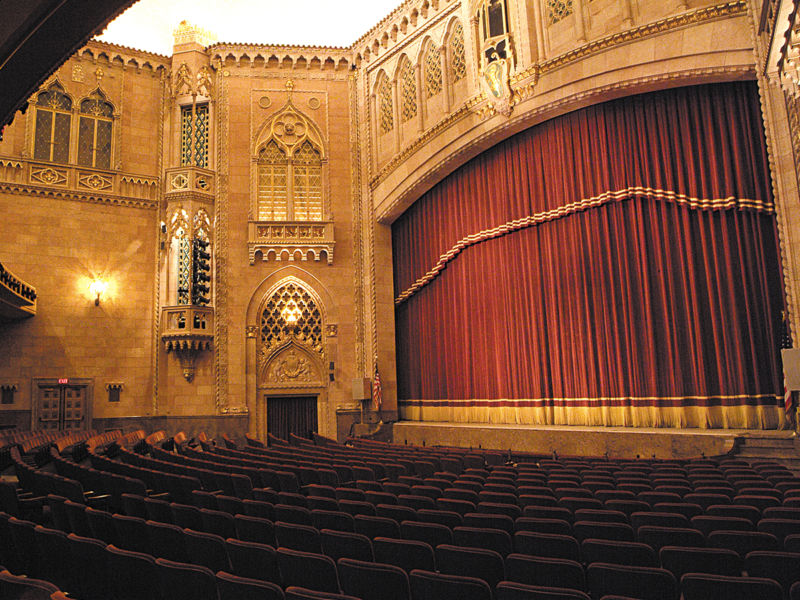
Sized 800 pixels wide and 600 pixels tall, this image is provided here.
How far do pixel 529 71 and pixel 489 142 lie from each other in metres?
2.23

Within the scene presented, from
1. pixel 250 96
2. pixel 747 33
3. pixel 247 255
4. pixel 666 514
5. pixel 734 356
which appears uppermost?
pixel 250 96

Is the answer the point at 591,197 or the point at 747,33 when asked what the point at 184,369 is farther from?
the point at 747,33

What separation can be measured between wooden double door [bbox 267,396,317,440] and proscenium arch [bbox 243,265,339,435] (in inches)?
A: 10.2

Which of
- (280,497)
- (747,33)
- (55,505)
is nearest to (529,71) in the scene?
(747,33)

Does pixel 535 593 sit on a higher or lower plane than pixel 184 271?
lower

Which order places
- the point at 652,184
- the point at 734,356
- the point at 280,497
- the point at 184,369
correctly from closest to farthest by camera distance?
the point at 280,497 < the point at 734,356 < the point at 652,184 < the point at 184,369

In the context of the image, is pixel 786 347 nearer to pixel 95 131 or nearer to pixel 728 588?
pixel 728 588

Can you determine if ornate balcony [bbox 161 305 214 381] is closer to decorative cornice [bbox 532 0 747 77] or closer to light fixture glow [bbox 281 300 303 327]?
light fixture glow [bbox 281 300 303 327]

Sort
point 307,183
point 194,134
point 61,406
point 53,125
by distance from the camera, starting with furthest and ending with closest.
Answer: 1. point 307,183
2. point 194,134
3. point 53,125
4. point 61,406

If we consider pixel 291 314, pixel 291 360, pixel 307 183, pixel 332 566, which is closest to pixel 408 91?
pixel 307 183

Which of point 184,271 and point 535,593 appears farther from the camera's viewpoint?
point 184,271

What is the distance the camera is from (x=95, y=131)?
18703mm

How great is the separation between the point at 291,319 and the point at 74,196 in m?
→ 7.40

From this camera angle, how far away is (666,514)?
4.32m
